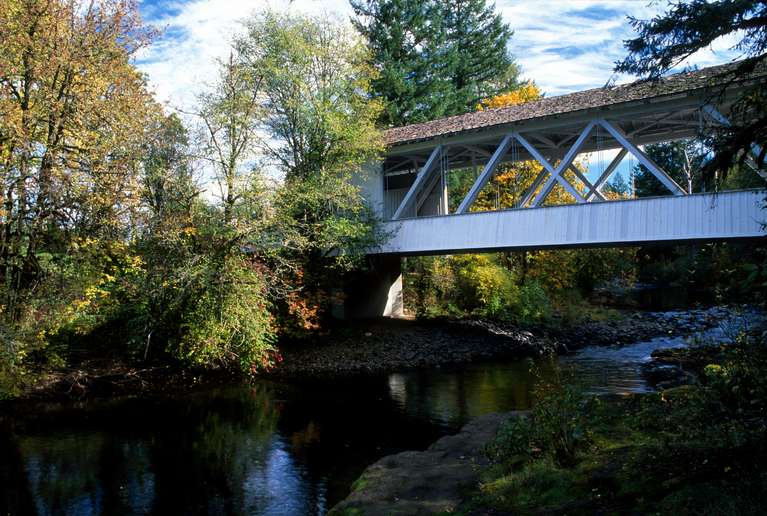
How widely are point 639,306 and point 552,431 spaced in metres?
27.3

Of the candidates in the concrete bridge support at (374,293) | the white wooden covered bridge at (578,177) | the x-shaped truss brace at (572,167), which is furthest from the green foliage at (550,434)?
the concrete bridge support at (374,293)

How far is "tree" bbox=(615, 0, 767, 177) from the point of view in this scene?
21.5 ft

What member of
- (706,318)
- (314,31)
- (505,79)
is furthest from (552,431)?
(505,79)

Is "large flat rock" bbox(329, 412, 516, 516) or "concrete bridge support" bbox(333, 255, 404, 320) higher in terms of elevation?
"concrete bridge support" bbox(333, 255, 404, 320)

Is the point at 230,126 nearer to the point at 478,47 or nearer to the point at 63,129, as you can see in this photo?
the point at 63,129

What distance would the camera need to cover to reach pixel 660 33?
729 centimetres

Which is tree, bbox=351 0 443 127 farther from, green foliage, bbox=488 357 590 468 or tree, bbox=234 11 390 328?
green foliage, bbox=488 357 590 468

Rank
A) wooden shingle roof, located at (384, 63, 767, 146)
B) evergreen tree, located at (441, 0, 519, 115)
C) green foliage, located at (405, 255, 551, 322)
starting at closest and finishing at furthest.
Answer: wooden shingle roof, located at (384, 63, 767, 146) < green foliage, located at (405, 255, 551, 322) < evergreen tree, located at (441, 0, 519, 115)

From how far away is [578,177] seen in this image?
18812 millimetres

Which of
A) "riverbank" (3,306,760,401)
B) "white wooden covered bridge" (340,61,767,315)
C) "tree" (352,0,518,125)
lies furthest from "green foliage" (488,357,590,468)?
"tree" (352,0,518,125)

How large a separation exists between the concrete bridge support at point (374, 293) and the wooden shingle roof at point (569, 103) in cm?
559

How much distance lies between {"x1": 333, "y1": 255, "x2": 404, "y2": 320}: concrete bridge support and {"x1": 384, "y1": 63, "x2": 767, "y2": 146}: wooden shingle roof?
5.59 meters

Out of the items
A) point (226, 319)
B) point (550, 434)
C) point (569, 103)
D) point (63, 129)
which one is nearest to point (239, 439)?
point (226, 319)

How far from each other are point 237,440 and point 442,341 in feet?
36.7
